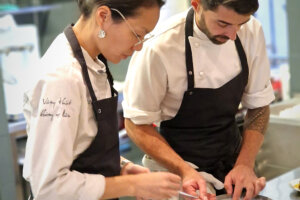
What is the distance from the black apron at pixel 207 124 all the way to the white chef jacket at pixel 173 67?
22 millimetres

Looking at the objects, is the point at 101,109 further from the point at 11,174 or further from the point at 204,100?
the point at 11,174

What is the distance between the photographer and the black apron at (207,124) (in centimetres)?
168

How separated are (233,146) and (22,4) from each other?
139 inches

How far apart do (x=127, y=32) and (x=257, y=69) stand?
0.74 m

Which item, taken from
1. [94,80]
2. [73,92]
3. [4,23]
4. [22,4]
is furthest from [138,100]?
[22,4]

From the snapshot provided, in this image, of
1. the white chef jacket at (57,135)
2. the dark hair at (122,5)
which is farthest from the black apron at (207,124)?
the white chef jacket at (57,135)

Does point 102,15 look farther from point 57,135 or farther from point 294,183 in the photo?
point 294,183

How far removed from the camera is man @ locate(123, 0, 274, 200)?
1611 mm

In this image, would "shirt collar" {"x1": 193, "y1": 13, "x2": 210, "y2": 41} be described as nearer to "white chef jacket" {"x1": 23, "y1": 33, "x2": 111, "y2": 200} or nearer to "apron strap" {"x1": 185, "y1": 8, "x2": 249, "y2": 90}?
"apron strap" {"x1": 185, "y1": 8, "x2": 249, "y2": 90}

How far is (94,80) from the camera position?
125cm

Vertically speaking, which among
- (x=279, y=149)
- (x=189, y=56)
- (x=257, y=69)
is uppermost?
(x=189, y=56)

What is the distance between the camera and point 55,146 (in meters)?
1.10

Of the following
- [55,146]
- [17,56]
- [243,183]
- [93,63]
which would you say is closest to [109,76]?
[93,63]

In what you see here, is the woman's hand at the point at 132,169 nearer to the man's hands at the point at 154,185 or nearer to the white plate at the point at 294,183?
the man's hands at the point at 154,185
